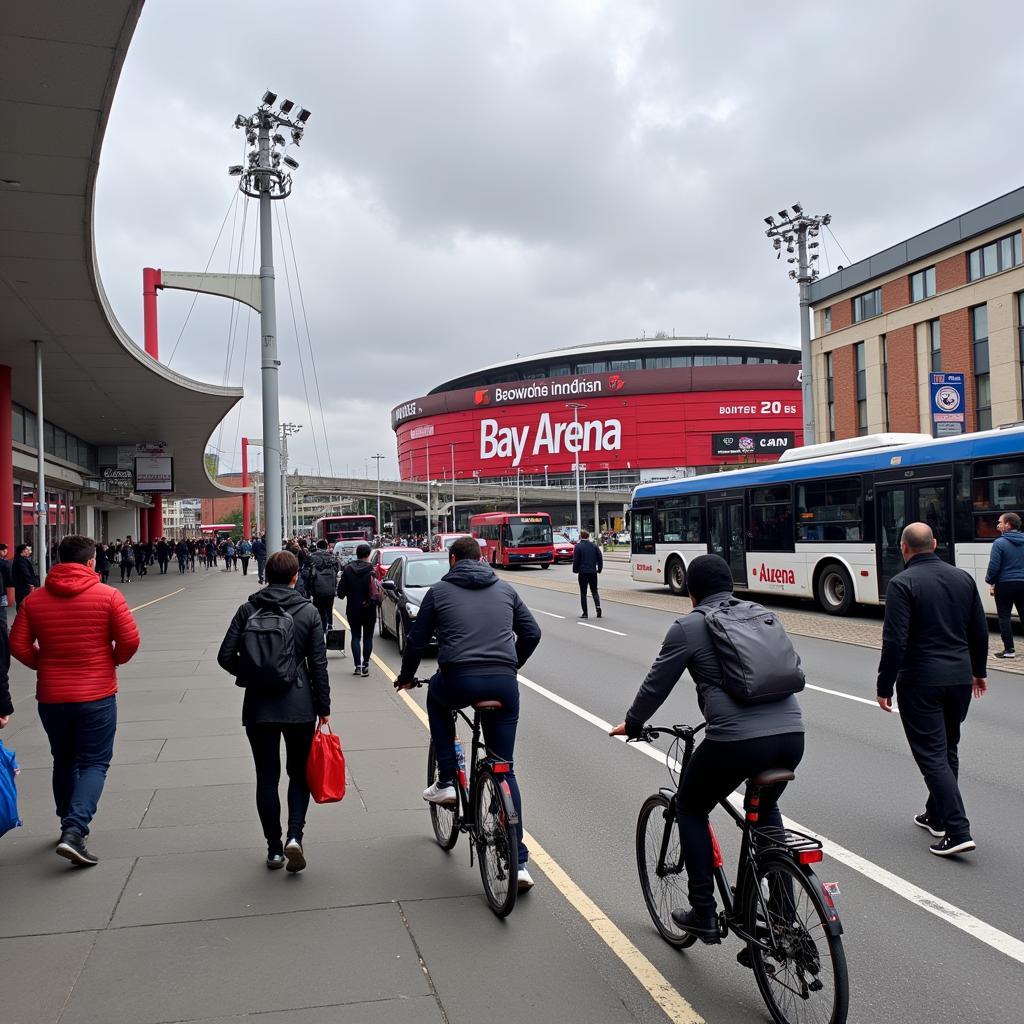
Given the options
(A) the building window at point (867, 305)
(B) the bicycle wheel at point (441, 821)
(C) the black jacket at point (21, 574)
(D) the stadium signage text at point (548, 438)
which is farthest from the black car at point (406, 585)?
(D) the stadium signage text at point (548, 438)

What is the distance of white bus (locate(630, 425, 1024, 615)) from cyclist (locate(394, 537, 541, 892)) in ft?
38.2

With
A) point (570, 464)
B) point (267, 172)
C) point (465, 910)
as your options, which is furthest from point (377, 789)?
point (570, 464)

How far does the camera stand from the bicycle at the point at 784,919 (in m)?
3.05

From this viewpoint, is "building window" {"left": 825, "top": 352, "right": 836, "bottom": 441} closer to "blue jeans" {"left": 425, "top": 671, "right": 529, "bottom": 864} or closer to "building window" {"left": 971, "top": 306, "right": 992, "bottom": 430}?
"building window" {"left": 971, "top": 306, "right": 992, "bottom": 430}

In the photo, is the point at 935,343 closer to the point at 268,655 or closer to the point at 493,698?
the point at 493,698

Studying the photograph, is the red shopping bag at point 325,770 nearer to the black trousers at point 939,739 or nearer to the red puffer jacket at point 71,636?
the red puffer jacket at point 71,636

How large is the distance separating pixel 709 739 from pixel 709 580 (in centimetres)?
61

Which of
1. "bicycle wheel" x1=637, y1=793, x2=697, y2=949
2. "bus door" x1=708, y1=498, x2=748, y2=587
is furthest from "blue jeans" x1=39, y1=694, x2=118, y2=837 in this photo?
"bus door" x1=708, y1=498, x2=748, y2=587

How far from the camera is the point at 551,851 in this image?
524 cm

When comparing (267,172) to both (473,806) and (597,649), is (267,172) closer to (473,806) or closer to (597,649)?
(597,649)

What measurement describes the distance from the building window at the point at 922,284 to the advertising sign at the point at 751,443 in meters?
65.7

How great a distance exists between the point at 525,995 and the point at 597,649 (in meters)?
10.7

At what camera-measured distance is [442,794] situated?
5.09 metres

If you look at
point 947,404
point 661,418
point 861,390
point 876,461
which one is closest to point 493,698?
point 876,461
